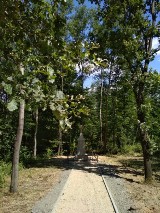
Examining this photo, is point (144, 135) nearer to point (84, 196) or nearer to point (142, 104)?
point (142, 104)

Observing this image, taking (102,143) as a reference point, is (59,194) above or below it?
below

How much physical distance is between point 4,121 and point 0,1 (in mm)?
19455

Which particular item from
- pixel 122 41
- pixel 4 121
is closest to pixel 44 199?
pixel 122 41

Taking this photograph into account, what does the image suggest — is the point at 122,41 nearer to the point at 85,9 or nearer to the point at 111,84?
the point at 85,9

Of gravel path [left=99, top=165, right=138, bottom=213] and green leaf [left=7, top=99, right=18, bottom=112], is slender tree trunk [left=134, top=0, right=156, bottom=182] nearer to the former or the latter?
gravel path [left=99, top=165, right=138, bottom=213]

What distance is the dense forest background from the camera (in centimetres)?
329

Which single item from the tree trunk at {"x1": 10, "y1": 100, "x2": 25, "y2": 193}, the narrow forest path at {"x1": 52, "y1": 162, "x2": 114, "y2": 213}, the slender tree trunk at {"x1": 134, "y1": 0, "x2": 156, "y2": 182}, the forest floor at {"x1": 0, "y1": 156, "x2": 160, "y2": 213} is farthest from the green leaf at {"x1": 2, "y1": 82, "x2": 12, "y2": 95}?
the slender tree trunk at {"x1": 134, "y1": 0, "x2": 156, "y2": 182}

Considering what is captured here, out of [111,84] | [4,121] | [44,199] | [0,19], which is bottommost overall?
[44,199]

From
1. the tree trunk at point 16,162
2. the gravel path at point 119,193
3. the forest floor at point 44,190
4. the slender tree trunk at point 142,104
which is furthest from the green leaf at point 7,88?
the slender tree trunk at point 142,104

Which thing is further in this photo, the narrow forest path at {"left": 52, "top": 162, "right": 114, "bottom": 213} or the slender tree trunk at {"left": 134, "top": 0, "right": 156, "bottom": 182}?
the slender tree trunk at {"left": 134, "top": 0, "right": 156, "bottom": 182}

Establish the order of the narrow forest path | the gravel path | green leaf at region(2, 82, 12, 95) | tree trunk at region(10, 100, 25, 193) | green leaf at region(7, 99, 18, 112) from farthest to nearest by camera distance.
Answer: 1. tree trunk at region(10, 100, 25, 193)
2. the gravel path
3. the narrow forest path
4. green leaf at region(2, 82, 12, 95)
5. green leaf at region(7, 99, 18, 112)

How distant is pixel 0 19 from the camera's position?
11.4 feet

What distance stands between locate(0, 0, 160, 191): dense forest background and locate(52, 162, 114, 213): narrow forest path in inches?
95.3

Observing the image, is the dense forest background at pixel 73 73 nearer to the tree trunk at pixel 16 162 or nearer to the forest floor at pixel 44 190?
the tree trunk at pixel 16 162
